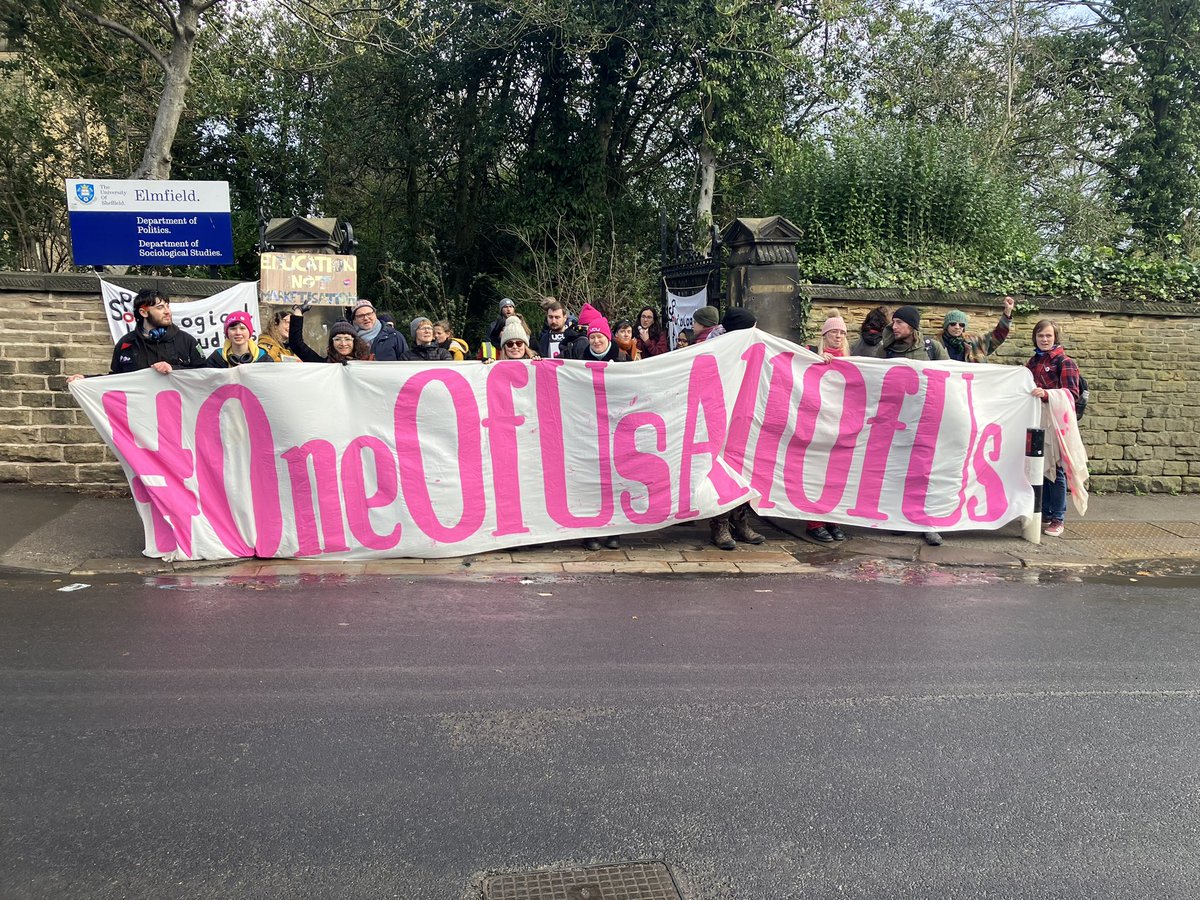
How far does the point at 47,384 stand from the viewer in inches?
364

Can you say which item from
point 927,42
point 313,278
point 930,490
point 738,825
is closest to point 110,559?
point 313,278

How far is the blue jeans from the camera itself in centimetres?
839

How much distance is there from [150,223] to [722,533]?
6.92 meters

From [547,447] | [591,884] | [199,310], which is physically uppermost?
[199,310]

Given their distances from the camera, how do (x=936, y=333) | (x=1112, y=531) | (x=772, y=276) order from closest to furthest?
1. (x=1112, y=531)
2. (x=772, y=276)
3. (x=936, y=333)

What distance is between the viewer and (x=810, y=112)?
1762cm

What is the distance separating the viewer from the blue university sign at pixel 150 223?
964 cm

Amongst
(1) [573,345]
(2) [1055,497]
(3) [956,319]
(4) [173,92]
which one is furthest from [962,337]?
(4) [173,92]

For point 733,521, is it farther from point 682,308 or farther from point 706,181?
point 706,181

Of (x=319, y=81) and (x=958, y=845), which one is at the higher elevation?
(x=319, y=81)

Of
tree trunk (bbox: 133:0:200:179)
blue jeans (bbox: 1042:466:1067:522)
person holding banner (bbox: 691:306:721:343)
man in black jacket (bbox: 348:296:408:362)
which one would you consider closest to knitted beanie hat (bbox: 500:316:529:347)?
man in black jacket (bbox: 348:296:408:362)

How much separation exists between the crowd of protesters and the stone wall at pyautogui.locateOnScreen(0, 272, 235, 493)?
146 cm

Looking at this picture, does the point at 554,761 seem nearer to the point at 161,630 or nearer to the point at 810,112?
the point at 161,630

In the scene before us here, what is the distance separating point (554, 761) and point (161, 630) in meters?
2.74
